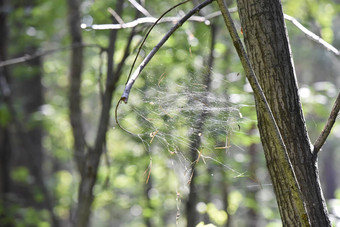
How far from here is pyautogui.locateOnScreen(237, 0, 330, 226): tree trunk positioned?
140 cm

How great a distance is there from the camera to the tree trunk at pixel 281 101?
55.2 inches

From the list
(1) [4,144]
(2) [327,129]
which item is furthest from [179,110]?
(1) [4,144]

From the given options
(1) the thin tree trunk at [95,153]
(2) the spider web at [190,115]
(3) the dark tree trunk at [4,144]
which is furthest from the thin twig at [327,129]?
(3) the dark tree trunk at [4,144]

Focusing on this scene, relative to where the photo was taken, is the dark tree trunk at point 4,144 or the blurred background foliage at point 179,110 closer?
the blurred background foliage at point 179,110

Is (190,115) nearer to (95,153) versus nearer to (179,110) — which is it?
(179,110)

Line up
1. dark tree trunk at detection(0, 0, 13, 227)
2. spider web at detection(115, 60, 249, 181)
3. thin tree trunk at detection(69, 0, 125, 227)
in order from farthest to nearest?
dark tree trunk at detection(0, 0, 13, 227), thin tree trunk at detection(69, 0, 125, 227), spider web at detection(115, 60, 249, 181)

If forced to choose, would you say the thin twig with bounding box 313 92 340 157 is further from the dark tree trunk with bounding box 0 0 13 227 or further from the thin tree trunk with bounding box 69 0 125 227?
the dark tree trunk with bounding box 0 0 13 227

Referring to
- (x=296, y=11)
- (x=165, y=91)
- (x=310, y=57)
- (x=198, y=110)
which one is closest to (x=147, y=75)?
(x=165, y=91)

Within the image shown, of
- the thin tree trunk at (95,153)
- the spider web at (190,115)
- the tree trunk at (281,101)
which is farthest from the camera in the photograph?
the thin tree trunk at (95,153)

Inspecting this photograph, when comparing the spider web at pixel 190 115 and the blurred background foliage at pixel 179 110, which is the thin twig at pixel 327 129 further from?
the spider web at pixel 190 115

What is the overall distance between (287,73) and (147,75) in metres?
0.80

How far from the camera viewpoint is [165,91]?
193cm

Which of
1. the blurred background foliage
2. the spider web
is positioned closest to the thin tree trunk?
the blurred background foliage

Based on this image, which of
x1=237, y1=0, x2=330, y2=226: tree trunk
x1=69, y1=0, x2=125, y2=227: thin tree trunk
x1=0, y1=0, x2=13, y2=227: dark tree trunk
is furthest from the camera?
x1=0, y1=0, x2=13, y2=227: dark tree trunk
